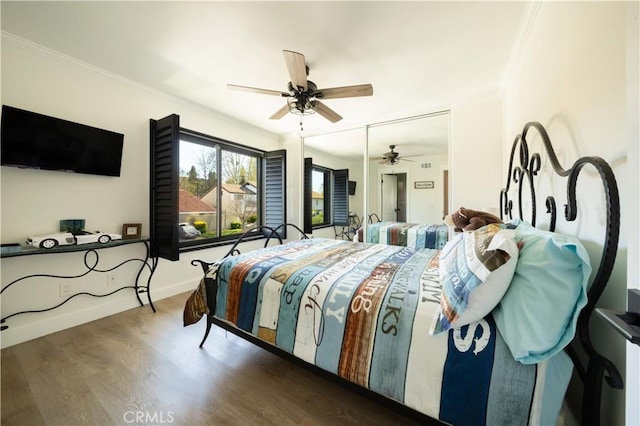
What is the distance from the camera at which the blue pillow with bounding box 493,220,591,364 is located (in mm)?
778

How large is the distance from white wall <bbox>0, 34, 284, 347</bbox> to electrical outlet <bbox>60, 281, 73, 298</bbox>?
33mm

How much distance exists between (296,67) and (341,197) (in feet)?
8.61

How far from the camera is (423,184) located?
339 centimetres

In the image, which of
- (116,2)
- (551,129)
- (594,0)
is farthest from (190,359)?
(594,0)

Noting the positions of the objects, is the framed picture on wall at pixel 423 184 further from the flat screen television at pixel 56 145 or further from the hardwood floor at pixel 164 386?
the flat screen television at pixel 56 145

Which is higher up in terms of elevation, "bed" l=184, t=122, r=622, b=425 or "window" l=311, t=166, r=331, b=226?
"window" l=311, t=166, r=331, b=226

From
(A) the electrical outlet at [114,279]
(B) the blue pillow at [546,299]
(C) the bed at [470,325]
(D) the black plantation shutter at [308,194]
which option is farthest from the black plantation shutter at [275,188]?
(B) the blue pillow at [546,299]

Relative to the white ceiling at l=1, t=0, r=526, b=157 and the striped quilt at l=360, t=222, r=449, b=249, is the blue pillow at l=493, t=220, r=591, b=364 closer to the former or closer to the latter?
the white ceiling at l=1, t=0, r=526, b=157

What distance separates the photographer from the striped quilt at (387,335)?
86 centimetres

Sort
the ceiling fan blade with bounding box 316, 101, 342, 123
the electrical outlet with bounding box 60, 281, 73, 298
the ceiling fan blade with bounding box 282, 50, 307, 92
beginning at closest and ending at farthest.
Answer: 1. the ceiling fan blade with bounding box 282, 50, 307, 92
2. the electrical outlet with bounding box 60, 281, 73, 298
3. the ceiling fan blade with bounding box 316, 101, 342, 123

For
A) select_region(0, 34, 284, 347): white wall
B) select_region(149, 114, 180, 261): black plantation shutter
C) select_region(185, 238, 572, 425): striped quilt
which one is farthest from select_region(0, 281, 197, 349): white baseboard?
select_region(185, 238, 572, 425): striped quilt

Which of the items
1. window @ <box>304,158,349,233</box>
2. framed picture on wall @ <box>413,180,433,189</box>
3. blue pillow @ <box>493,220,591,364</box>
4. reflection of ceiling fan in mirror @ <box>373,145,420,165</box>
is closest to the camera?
blue pillow @ <box>493,220,591,364</box>

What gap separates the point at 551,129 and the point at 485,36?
3.43 feet

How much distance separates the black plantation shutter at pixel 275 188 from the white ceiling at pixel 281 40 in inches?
58.4
